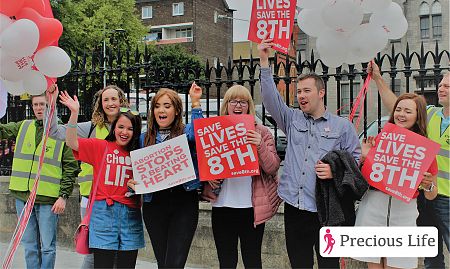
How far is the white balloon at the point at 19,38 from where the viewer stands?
4.13 metres

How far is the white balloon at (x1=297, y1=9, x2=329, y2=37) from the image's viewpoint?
171 inches

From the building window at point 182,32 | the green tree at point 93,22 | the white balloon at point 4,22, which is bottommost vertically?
the white balloon at point 4,22

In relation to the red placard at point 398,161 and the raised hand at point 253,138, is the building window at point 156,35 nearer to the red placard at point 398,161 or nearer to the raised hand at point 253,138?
the raised hand at point 253,138

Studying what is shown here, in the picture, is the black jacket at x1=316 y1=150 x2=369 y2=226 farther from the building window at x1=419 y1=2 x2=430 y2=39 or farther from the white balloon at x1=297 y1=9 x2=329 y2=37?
the building window at x1=419 y1=2 x2=430 y2=39

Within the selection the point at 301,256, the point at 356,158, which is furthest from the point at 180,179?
the point at 356,158

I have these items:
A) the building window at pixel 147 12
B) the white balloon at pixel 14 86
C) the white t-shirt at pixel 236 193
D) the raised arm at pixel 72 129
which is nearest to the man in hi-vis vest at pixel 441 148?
the white t-shirt at pixel 236 193

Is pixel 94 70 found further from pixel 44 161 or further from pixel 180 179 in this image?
pixel 180 179

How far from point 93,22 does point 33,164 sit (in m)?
10.7

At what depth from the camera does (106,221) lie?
4.19 m

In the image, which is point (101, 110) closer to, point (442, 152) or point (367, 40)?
point (367, 40)

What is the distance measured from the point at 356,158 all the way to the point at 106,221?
1.93 meters

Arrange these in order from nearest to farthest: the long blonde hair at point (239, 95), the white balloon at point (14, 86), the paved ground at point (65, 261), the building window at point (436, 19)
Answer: the long blonde hair at point (239, 95), the white balloon at point (14, 86), the paved ground at point (65, 261), the building window at point (436, 19)

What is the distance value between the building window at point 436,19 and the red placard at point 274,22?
19.1 meters

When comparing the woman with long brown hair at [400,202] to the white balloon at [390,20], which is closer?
the woman with long brown hair at [400,202]
